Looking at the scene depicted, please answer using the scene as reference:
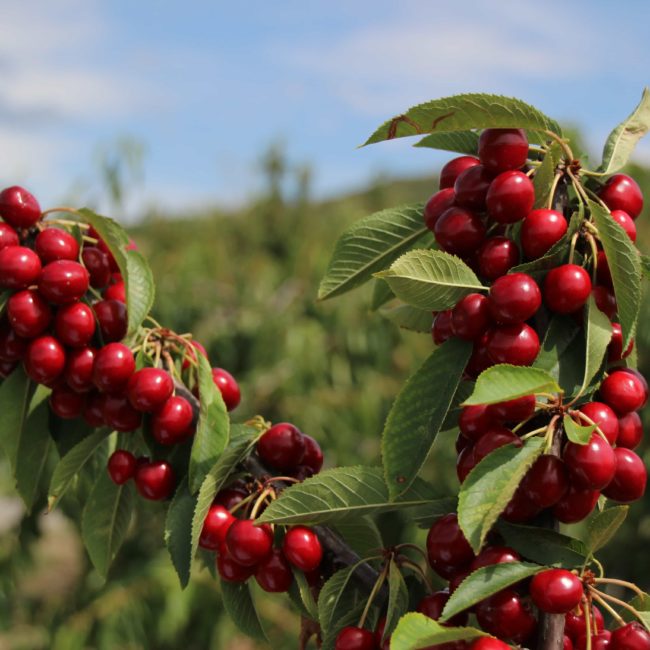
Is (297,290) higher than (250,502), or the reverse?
(250,502)

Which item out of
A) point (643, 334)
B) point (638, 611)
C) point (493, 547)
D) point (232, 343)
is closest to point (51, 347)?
point (493, 547)

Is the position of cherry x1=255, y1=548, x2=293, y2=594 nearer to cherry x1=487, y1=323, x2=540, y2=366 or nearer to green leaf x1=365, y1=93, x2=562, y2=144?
cherry x1=487, y1=323, x2=540, y2=366

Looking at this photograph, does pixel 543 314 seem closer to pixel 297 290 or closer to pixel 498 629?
pixel 498 629

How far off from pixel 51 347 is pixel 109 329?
0.22ft

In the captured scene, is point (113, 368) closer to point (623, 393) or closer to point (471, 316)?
point (471, 316)

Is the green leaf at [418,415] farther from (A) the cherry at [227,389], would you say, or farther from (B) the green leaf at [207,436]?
(A) the cherry at [227,389]

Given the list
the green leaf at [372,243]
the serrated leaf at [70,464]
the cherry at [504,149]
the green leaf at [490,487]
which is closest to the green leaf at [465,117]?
the cherry at [504,149]

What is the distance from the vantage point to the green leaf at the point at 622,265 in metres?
0.63

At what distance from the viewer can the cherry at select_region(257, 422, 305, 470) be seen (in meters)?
0.81

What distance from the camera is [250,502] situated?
0.82m

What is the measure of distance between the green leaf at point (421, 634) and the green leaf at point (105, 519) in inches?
18.2

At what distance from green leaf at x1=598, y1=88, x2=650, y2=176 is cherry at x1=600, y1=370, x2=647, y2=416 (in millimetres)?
174

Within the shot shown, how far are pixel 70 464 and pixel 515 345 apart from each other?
1.76 feet

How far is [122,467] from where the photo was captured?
88cm
